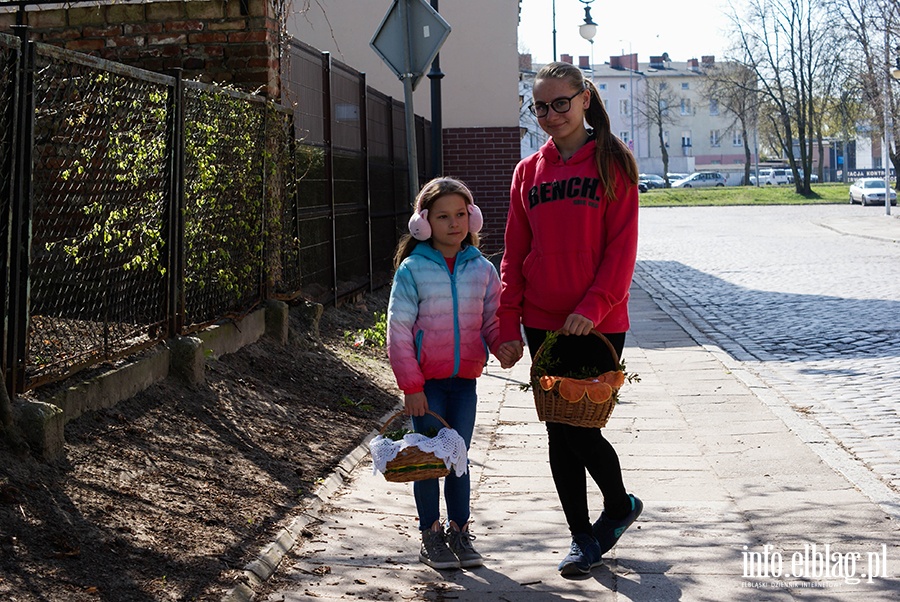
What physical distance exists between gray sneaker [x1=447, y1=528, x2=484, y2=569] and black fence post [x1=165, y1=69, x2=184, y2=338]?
273 centimetres

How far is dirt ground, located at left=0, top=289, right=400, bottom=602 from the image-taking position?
13.4 feet

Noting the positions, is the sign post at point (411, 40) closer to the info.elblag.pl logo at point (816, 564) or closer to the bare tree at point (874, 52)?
the info.elblag.pl logo at point (816, 564)

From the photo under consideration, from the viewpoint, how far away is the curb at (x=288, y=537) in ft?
13.9

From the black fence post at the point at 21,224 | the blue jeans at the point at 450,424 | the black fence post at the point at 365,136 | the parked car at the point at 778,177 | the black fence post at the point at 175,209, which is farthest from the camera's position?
the parked car at the point at 778,177

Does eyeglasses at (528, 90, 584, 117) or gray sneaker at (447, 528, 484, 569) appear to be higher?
eyeglasses at (528, 90, 584, 117)

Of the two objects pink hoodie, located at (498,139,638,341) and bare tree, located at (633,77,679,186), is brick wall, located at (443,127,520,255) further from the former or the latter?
bare tree, located at (633,77,679,186)

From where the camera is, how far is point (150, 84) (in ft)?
21.7

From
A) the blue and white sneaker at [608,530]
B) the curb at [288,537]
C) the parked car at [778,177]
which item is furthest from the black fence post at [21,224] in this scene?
the parked car at [778,177]

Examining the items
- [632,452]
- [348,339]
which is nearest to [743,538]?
[632,452]

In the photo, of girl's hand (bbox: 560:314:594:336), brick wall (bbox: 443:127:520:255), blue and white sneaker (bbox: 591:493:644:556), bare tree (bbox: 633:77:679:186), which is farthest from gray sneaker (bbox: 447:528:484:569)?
bare tree (bbox: 633:77:679:186)

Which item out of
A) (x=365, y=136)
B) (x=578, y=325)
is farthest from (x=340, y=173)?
(x=578, y=325)

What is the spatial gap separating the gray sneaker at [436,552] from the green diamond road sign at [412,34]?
5.31 metres

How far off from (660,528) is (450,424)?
1.12m

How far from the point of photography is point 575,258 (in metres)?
4.41
